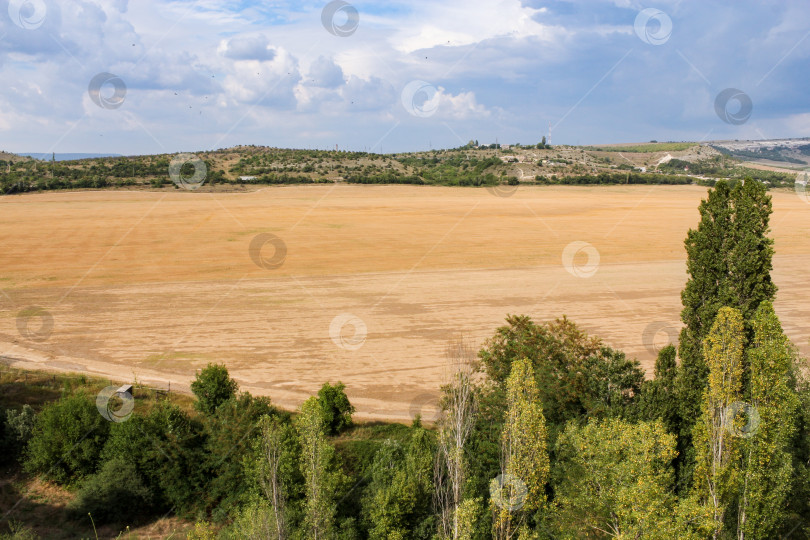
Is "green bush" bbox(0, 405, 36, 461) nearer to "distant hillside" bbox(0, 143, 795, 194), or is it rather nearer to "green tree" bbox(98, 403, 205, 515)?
"green tree" bbox(98, 403, 205, 515)

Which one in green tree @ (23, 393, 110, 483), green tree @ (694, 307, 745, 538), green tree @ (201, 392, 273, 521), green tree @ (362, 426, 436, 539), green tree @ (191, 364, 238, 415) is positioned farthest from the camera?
green tree @ (191, 364, 238, 415)

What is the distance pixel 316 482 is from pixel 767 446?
11.8m

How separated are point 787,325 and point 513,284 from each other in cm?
1842

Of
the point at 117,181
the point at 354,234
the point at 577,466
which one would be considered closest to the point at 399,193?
Result: the point at 354,234

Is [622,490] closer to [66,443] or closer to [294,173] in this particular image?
[66,443]

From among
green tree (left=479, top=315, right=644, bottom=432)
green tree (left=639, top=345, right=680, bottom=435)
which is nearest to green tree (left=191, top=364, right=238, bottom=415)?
green tree (left=479, top=315, right=644, bottom=432)

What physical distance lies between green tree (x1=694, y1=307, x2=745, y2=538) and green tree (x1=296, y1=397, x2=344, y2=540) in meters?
10.0

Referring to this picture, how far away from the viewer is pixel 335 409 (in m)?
24.0

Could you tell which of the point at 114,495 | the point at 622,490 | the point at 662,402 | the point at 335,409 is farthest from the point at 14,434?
the point at 662,402

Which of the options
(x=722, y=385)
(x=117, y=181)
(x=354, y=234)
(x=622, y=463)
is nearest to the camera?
(x=622, y=463)

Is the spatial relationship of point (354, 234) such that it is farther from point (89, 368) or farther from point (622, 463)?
point (622, 463)

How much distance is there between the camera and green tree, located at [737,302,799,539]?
1462cm

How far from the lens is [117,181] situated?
101m

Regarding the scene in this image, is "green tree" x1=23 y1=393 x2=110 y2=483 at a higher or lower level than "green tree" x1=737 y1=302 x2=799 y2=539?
lower
